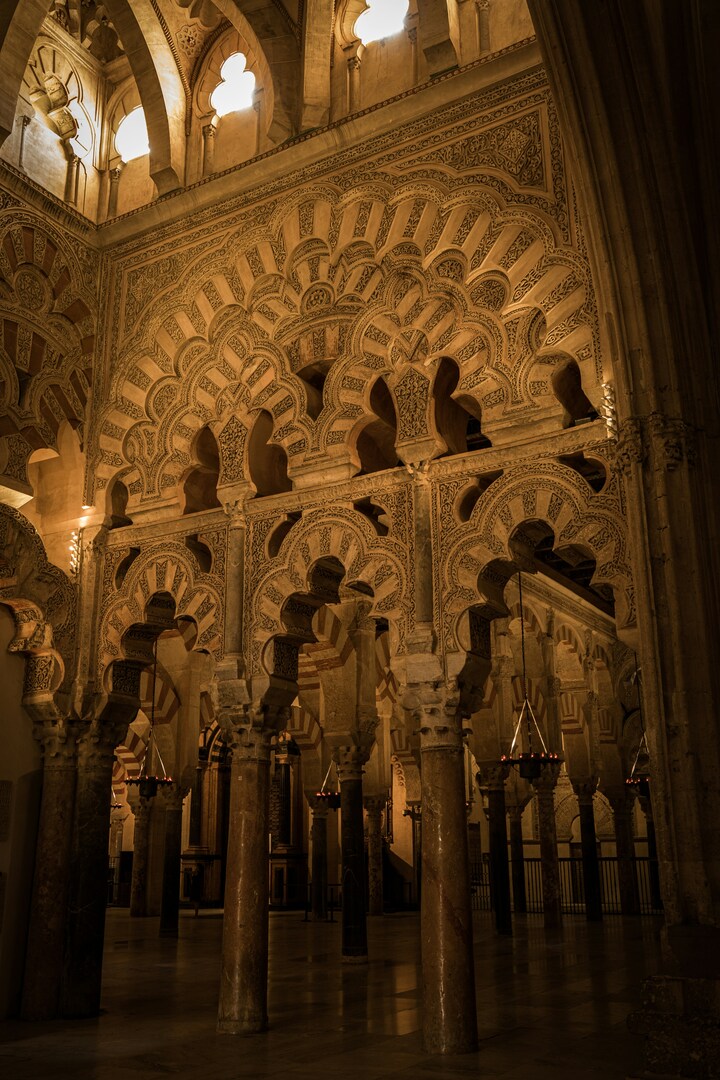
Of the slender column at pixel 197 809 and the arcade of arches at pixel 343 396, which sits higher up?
the arcade of arches at pixel 343 396

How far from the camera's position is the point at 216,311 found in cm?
768

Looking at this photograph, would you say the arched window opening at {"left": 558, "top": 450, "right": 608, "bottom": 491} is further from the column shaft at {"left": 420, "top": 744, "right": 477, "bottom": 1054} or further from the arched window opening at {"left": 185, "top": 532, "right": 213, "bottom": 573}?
the arched window opening at {"left": 185, "top": 532, "right": 213, "bottom": 573}

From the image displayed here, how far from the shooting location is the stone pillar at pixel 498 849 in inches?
477

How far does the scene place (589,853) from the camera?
47.6ft

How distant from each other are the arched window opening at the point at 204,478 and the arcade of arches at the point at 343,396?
6 centimetres

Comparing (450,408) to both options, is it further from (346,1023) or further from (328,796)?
(328,796)

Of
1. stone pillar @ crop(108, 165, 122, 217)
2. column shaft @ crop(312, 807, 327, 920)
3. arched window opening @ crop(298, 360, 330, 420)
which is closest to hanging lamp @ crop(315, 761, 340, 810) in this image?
column shaft @ crop(312, 807, 327, 920)

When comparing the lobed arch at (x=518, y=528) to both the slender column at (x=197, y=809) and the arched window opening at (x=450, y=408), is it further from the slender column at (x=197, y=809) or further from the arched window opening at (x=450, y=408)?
the slender column at (x=197, y=809)

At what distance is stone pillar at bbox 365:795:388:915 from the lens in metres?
14.5

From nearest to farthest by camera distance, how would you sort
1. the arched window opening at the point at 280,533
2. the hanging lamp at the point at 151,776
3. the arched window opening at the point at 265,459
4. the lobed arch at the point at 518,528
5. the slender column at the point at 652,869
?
the lobed arch at the point at 518,528 < the arched window opening at the point at 280,533 < the arched window opening at the point at 265,459 < the hanging lamp at the point at 151,776 < the slender column at the point at 652,869

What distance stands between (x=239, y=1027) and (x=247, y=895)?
30.0 inches

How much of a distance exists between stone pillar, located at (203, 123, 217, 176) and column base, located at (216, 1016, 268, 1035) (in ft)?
20.3

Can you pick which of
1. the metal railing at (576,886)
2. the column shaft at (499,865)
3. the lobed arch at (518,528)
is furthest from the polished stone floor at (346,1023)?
the metal railing at (576,886)

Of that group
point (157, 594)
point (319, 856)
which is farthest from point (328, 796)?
point (157, 594)
